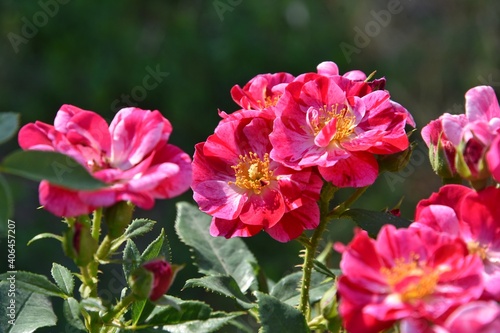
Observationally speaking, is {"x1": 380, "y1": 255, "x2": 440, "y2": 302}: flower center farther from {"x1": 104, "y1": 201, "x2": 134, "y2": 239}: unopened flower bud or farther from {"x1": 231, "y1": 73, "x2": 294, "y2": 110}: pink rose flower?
{"x1": 231, "y1": 73, "x2": 294, "y2": 110}: pink rose flower

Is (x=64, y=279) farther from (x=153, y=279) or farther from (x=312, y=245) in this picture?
(x=312, y=245)

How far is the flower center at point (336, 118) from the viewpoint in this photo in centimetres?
99

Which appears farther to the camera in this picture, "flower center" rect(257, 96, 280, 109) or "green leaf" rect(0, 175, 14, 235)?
"flower center" rect(257, 96, 280, 109)

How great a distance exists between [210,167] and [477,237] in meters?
0.36

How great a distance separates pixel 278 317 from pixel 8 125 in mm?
358

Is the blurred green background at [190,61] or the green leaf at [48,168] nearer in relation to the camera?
the green leaf at [48,168]

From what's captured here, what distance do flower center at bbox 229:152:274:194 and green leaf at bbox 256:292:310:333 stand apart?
0.18 m

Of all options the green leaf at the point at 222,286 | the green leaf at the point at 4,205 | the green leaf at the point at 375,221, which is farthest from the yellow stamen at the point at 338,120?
the green leaf at the point at 4,205

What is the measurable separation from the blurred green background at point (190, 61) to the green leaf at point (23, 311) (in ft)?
6.62

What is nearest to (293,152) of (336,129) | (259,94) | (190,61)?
(336,129)

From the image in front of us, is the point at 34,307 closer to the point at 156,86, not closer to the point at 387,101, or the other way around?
the point at 387,101

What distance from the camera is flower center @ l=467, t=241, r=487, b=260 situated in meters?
0.82

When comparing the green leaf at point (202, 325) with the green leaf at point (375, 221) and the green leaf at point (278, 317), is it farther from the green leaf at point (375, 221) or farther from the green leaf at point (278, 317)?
the green leaf at point (375, 221)

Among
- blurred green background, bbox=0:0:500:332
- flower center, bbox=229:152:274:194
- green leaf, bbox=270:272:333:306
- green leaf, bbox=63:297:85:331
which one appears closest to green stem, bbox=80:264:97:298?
green leaf, bbox=63:297:85:331
